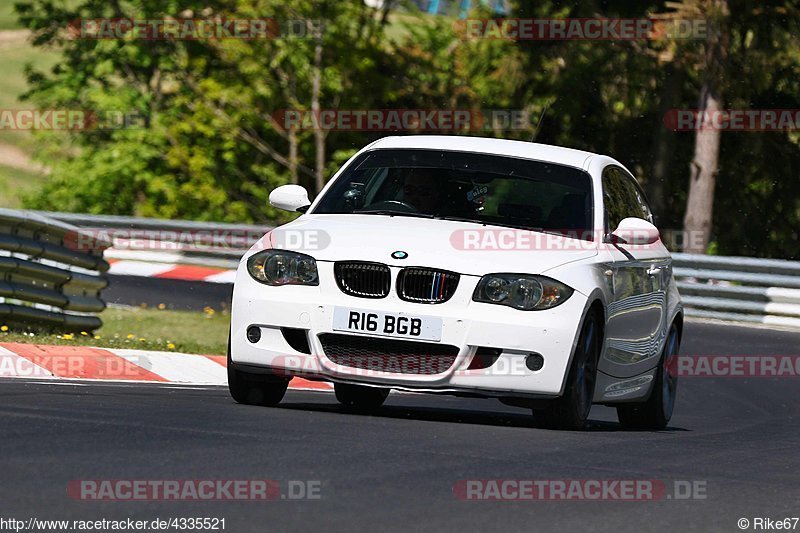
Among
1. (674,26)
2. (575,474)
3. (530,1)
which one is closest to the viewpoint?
(575,474)

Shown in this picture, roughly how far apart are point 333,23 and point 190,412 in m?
27.2

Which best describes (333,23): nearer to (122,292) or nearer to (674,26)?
(674,26)

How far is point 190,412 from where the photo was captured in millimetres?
8312

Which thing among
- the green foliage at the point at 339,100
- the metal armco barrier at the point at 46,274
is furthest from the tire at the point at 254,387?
the green foliage at the point at 339,100

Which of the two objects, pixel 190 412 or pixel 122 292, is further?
pixel 122 292

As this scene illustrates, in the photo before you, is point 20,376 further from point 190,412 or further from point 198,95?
point 198,95

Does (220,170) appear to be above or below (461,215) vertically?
below

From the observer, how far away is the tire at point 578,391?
884 cm

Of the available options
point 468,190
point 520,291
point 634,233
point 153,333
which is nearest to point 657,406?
point 634,233

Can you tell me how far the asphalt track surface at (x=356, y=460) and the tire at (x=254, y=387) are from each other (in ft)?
0.34

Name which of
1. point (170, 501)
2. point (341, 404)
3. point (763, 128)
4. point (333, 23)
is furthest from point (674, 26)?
point (170, 501)

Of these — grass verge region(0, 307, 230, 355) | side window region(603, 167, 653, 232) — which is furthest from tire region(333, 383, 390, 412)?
grass verge region(0, 307, 230, 355)

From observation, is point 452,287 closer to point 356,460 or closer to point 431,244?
point 431,244

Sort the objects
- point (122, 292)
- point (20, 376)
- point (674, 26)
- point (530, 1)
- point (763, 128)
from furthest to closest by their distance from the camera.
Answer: point (530, 1) < point (763, 128) < point (674, 26) < point (122, 292) < point (20, 376)
